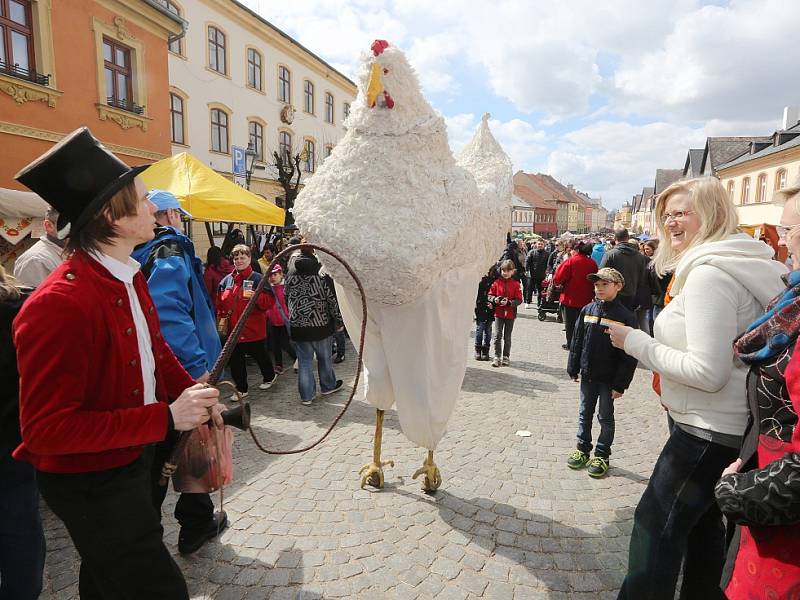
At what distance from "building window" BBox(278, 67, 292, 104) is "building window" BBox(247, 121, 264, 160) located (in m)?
2.21

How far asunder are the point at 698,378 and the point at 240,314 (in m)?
4.53

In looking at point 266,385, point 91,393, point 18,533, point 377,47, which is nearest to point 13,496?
point 18,533

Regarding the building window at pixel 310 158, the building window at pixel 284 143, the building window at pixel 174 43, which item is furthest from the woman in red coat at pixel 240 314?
the building window at pixel 310 158

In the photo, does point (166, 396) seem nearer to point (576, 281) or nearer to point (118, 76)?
point (576, 281)

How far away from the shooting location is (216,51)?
62.4 feet

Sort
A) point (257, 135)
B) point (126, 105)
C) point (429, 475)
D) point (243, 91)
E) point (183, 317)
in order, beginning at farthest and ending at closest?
point (257, 135)
point (243, 91)
point (126, 105)
point (429, 475)
point (183, 317)

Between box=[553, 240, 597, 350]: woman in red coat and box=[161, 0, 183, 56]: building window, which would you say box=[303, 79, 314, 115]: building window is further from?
box=[553, 240, 597, 350]: woman in red coat

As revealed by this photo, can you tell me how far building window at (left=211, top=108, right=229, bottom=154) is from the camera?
62.2ft

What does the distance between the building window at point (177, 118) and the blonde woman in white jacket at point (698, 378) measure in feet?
61.0

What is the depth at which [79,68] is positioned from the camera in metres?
10.7

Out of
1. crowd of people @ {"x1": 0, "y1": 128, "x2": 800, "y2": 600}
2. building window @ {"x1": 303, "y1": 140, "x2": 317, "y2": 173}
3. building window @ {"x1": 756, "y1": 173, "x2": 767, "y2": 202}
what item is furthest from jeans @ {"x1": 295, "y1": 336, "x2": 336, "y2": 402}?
building window @ {"x1": 756, "y1": 173, "x2": 767, "y2": 202}

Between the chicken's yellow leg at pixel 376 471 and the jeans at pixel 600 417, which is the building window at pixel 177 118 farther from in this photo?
the jeans at pixel 600 417

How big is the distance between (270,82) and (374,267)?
74.6 feet

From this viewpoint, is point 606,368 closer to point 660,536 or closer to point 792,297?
point 660,536
